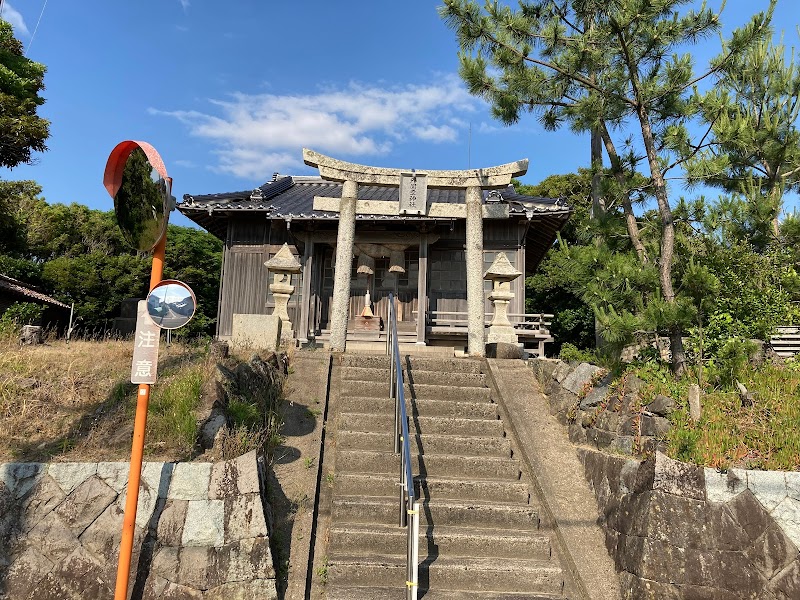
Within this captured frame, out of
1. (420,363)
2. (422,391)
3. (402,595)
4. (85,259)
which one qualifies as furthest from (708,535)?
(85,259)

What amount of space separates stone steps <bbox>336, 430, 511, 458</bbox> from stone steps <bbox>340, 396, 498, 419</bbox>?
19.5 inches

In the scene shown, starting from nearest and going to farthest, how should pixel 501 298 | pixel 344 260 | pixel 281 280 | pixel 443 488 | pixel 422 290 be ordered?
pixel 443 488 < pixel 344 260 < pixel 501 298 < pixel 281 280 < pixel 422 290

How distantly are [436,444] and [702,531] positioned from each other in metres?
2.58

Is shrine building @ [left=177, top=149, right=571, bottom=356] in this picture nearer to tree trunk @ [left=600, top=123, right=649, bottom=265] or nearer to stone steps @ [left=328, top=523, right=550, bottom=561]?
tree trunk @ [left=600, top=123, right=649, bottom=265]

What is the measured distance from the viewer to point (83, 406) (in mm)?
5344

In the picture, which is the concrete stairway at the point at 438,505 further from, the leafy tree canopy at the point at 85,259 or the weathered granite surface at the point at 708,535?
the leafy tree canopy at the point at 85,259

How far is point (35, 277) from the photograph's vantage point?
17969 mm

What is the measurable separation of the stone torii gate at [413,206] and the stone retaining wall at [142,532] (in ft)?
15.4

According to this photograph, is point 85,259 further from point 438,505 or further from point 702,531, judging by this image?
point 702,531

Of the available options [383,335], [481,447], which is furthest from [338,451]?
[383,335]

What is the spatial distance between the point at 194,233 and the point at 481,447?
89.6ft

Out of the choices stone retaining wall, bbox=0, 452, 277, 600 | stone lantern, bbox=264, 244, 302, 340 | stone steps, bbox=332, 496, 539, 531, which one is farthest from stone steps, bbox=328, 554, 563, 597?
stone lantern, bbox=264, 244, 302, 340

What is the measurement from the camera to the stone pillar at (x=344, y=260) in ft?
30.4

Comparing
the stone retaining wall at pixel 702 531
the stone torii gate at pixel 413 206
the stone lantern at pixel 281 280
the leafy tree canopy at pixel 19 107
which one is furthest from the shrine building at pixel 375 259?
the stone retaining wall at pixel 702 531
